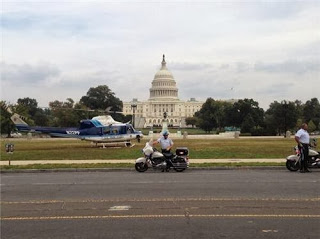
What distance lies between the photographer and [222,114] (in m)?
126

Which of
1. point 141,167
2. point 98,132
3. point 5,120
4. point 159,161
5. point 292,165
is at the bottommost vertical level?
point 141,167

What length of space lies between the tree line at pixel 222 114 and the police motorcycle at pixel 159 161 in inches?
1753

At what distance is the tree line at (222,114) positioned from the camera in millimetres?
90731

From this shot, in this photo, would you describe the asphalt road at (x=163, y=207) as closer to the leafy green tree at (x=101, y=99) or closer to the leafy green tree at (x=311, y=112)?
the leafy green tree at (x=311, y=112)

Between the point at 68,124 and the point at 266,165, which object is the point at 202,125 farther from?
the point at 266,165

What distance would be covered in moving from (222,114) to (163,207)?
4601 inches

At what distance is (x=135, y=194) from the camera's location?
40.4 feet

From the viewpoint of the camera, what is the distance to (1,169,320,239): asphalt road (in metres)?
7.92

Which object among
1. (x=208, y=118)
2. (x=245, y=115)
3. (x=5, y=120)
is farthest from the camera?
(x=208, y=118)

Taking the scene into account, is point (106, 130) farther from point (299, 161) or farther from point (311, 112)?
point (311, 112)

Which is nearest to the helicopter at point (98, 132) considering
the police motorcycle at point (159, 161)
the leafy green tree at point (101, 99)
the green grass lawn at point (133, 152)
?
the green grass lawn at point (133, 152)

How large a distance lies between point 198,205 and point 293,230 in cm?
288

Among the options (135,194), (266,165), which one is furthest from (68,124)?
(135,194)

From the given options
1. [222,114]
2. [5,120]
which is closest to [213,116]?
[222,114]
